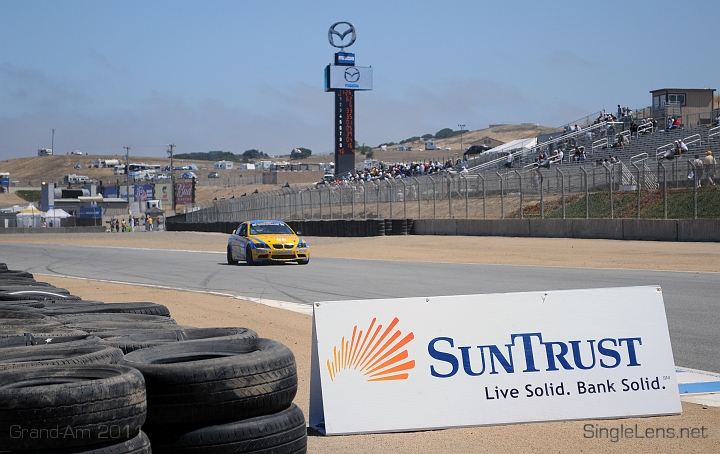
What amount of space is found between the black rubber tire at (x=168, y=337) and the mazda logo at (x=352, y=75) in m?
71.0

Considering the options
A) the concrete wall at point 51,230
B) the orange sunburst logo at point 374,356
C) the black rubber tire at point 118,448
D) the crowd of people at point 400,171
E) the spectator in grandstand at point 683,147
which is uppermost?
the crowd of people at point 400,171

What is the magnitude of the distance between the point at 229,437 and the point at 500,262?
2102 centimetres

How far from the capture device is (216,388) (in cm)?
462

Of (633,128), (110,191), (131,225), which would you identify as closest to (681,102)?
(633,128)

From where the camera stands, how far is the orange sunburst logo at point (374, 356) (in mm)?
5809

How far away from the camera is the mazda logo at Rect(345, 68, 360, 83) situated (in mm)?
75938

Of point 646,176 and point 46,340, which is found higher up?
point 646,176

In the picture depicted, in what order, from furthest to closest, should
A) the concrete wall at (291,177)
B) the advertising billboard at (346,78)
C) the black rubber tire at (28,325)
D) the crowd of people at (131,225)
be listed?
the concrete wall at (291,177) < the crowd of people at (131,225) < the advertising billboard at (346,78) < the black rubber tire at (28,325)

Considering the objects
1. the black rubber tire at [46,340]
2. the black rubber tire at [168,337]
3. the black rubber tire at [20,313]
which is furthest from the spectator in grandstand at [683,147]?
the black rubber tire at [46,340]

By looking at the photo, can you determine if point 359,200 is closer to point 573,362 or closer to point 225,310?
point 225,310

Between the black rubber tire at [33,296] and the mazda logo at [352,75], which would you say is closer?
the black rubber tire at [33,296]

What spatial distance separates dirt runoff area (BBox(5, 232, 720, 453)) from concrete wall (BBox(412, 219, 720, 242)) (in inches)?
33.5

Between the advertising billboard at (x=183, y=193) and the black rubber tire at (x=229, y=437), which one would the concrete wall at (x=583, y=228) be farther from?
the advertising billboard at (x=183, y=193)

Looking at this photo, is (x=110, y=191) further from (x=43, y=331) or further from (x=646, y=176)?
(x=43, y=331)
